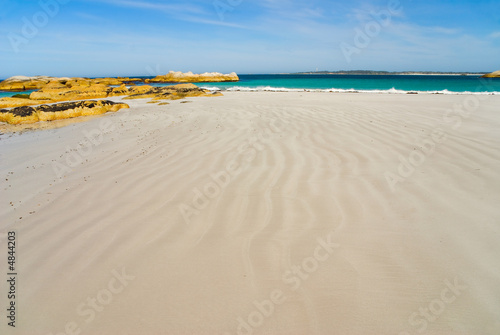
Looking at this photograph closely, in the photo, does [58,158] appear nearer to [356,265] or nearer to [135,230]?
[135,230]

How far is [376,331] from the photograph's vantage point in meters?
→ 1.49

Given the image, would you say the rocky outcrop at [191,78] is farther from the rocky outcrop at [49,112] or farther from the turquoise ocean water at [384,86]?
the rocky outcrop at [49,112]

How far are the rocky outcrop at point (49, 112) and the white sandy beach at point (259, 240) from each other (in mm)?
5773

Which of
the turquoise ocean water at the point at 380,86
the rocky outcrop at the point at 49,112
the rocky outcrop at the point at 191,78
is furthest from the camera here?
the rocky outcrop at the point at 191,78

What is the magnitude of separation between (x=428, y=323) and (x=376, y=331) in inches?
12.3

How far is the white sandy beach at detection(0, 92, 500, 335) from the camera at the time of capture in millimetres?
1605

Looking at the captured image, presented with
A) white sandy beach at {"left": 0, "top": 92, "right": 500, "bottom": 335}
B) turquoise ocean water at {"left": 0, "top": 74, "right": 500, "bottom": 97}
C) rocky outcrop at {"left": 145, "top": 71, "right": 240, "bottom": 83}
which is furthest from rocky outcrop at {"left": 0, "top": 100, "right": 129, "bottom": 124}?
rocky outcrop at {"left": 145, "top": 71, "right": 240, "bottom": 83}

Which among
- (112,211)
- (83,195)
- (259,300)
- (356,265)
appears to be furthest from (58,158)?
(356,265)

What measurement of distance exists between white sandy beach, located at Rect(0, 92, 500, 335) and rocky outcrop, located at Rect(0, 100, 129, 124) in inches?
227

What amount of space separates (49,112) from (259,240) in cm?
1059

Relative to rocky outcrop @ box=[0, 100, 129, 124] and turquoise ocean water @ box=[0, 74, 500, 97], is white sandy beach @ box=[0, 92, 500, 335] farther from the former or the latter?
turquoise ocean water @ box=[0, 74, 500, 97]

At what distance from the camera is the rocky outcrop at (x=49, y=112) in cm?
935

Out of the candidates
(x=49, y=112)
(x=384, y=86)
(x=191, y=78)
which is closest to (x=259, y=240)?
(x=49, y=112)

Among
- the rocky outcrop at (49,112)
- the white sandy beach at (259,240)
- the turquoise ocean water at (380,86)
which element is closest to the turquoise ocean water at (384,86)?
the turquoise ocean water at (380,86)
